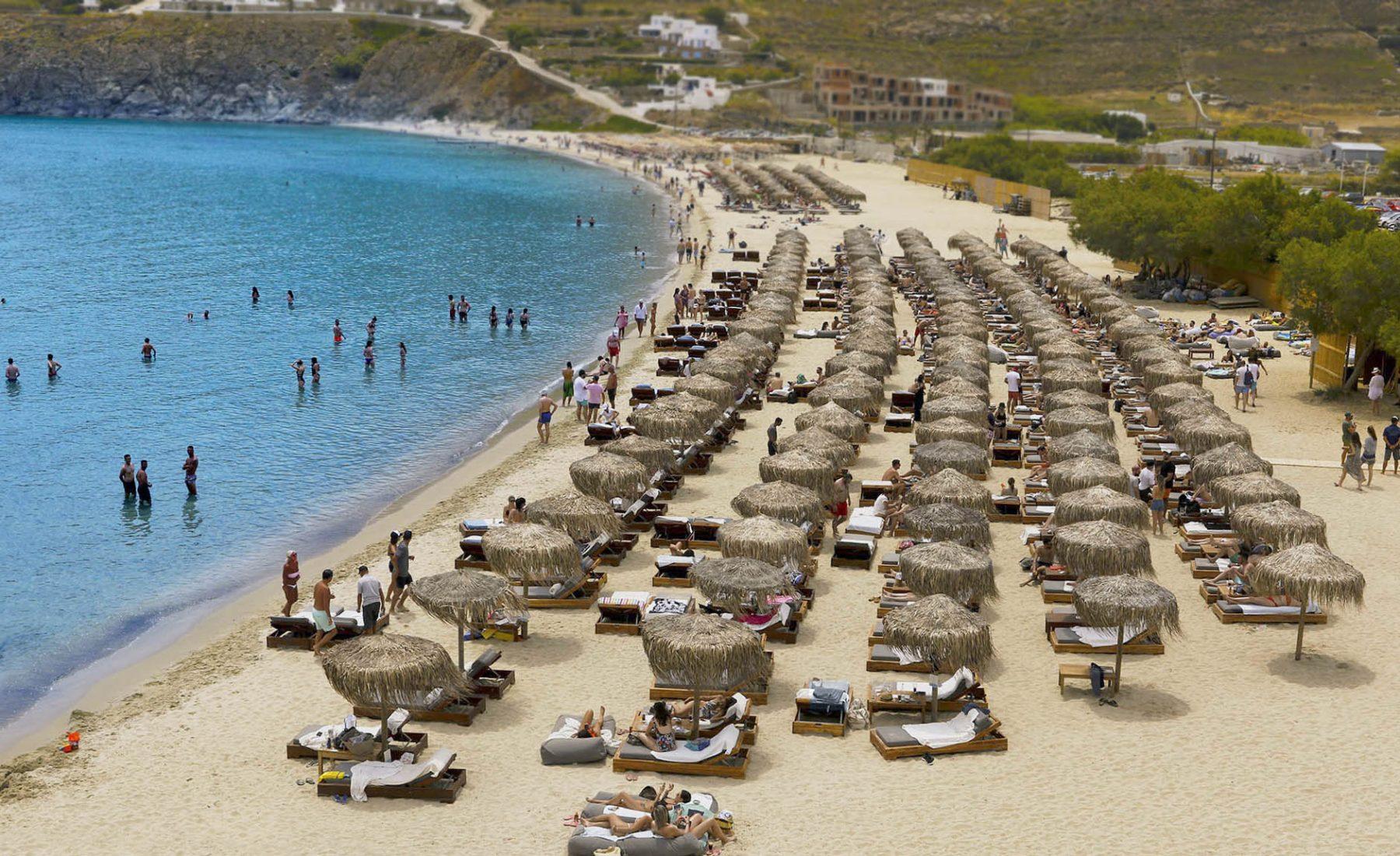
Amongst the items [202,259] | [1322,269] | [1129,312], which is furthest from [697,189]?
[1322,269]

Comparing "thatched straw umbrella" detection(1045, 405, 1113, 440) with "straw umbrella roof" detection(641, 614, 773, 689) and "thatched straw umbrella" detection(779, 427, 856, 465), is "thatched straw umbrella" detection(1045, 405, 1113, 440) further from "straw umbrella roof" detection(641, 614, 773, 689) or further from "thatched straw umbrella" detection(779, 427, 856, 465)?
"straw umbrella roof" detection(641, 614, 773, 689)

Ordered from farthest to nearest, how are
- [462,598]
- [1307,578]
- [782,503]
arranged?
[782,503] < [1307,578] < [462,598]

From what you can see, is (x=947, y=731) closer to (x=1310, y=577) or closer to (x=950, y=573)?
(x=950, y=573)

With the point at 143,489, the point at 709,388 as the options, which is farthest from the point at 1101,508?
the point at 143,489

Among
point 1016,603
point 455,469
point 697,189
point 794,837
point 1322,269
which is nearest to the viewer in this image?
point 794,837

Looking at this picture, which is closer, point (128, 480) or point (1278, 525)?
point (1278, 525)

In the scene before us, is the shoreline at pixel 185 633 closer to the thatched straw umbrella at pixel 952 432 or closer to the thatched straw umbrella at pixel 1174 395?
the thatched straw umbrella at pixel 952 432

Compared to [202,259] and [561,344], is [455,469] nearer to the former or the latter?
[561,344]
